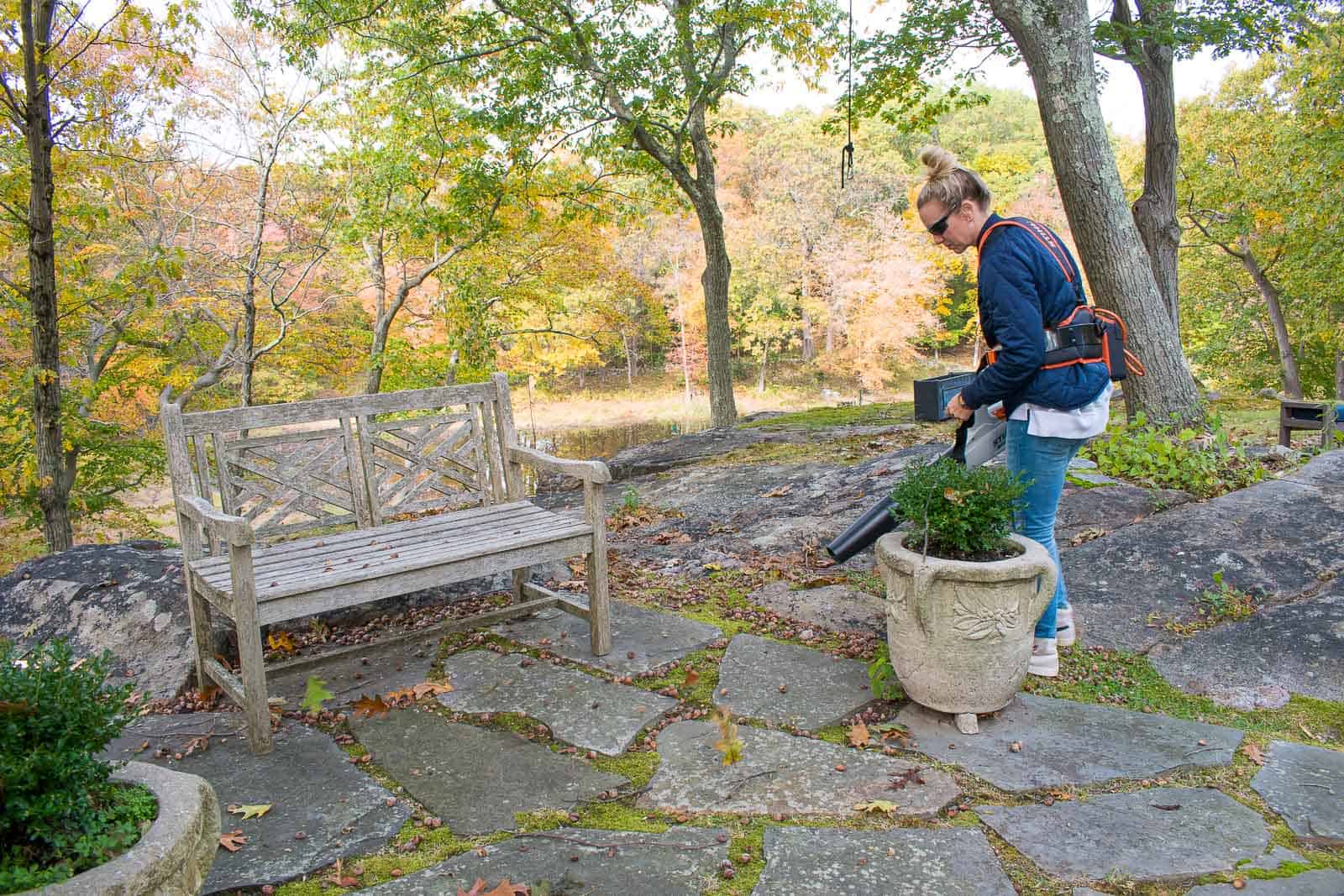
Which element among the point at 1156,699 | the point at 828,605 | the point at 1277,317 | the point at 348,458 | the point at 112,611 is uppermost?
the point at 1277,317

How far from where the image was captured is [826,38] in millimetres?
11594

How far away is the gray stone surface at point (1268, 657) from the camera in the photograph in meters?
3.25

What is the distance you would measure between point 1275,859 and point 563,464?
2903mm

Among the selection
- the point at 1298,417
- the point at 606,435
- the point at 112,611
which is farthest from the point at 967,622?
the point at 606,435

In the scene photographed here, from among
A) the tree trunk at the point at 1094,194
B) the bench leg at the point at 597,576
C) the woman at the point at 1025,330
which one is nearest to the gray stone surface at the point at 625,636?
the bench leg at the point at 597,576

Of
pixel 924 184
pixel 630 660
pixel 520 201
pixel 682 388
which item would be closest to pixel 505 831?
pixel 630 660

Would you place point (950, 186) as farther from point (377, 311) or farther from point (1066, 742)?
point (377, 311)

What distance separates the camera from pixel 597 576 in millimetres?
3781

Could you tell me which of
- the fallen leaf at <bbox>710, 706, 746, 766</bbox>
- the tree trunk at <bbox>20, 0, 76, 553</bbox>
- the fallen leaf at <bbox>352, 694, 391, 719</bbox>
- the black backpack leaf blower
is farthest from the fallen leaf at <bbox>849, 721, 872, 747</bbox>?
the tree trunk at <bbox>20, 0, 76, 553</bbox>

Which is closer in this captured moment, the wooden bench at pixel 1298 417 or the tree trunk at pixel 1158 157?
the tree trunk at pixel 1158 157

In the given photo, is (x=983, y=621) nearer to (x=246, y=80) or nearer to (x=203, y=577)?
(x=203, y=577)

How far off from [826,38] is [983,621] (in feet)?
35.3

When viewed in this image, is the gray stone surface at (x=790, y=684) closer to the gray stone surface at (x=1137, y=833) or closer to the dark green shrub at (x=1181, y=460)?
the gray stone surface at (x=1137, y=833)

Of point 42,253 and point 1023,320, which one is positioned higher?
point 42,253
